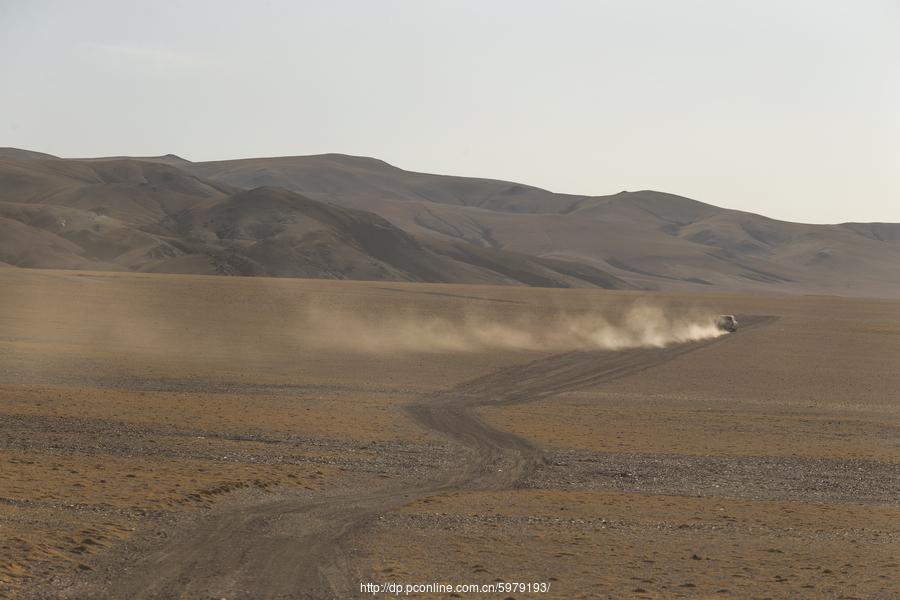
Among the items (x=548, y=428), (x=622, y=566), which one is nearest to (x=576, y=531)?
(x=622, y=566)

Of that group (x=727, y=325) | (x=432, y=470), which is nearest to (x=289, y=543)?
(x=432, y=470)

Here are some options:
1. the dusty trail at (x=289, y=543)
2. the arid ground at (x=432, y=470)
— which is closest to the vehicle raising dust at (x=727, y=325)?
the arid ground at (x=432, y=470)

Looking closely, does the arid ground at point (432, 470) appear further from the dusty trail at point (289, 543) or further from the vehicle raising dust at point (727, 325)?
the vehicle raising dust at point (727, 325)

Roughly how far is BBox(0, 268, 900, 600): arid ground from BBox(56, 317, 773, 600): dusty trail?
64 mm

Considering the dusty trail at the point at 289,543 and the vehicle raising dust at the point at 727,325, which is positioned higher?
the vehicle raising dust at the point at 727,325

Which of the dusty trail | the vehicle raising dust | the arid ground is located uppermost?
the vehicle raising dust

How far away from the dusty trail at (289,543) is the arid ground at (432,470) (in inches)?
2.5

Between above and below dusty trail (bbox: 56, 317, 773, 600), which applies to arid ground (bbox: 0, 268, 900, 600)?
above

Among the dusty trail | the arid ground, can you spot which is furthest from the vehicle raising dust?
the dusty trail

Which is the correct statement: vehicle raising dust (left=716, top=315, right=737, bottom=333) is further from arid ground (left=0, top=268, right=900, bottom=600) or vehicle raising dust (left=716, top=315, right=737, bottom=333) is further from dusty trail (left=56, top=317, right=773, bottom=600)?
dusty trail (left=56, top=317, right=773, bottom=600)

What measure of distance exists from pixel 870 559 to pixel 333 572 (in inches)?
339

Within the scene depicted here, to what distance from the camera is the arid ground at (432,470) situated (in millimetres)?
15711

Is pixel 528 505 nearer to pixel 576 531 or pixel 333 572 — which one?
pixel 576 531

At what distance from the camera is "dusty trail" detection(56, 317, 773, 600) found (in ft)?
47.4
